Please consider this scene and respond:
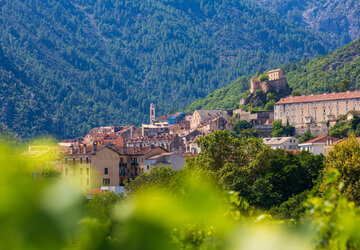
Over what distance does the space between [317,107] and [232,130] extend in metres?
19.8

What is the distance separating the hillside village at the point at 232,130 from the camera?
71250 mm

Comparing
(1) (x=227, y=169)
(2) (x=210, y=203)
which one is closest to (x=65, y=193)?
(2) (x=210, y=203)

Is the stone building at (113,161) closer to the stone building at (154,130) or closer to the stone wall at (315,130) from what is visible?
the stone wall at (315,130)

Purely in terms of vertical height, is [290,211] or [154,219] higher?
[154,219]

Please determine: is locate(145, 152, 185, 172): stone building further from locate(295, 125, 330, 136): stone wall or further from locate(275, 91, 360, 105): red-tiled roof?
locate(275, 91, 360, 105): red-tiled roof

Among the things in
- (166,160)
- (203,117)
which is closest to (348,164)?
(166,160)

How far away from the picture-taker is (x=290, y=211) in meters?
39.6

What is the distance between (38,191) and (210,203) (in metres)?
0.70

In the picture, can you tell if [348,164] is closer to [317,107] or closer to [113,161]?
[113,161]

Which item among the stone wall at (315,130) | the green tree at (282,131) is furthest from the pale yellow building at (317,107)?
the green tree at (282,131)

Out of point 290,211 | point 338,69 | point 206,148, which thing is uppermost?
point 338,69

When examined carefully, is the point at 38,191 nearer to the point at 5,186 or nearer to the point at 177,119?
the point at 5,186

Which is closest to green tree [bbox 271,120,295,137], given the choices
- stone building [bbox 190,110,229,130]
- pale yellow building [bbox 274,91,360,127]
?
pale yellow building [bbox 274,91,360,127]

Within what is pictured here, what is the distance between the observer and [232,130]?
13000 centimetres
